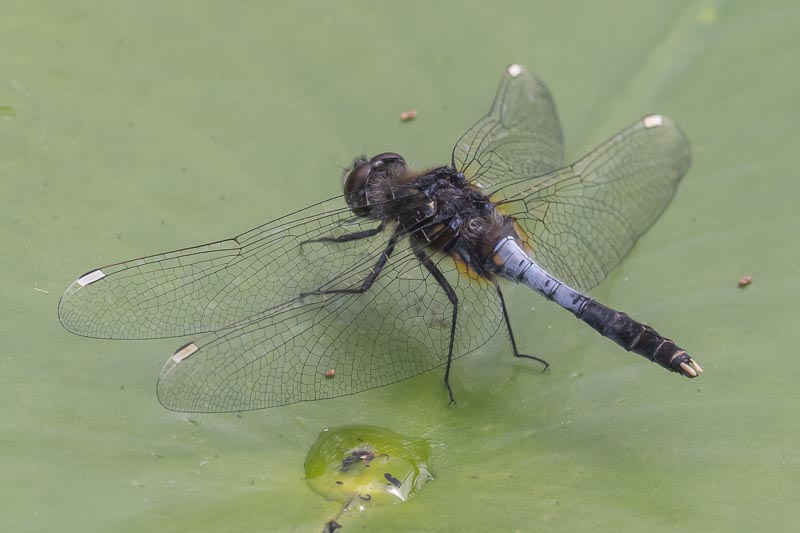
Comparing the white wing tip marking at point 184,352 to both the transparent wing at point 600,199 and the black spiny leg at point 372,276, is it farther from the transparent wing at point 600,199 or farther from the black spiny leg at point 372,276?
the transparent wing at point 600,199

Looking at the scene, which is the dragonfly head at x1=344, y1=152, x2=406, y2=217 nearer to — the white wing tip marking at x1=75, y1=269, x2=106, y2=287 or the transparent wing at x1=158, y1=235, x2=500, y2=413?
the transparent wing at x1=158, y1=235, x2=500, y2=413

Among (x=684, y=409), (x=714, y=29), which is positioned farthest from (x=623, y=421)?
(x=714, y=29)

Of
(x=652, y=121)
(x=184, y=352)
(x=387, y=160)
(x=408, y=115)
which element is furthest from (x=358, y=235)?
(x=652, y=121)

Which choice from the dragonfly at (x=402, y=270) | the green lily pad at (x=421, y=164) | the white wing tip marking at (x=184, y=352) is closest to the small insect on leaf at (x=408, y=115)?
the green lily pad at (x=421, y=164)

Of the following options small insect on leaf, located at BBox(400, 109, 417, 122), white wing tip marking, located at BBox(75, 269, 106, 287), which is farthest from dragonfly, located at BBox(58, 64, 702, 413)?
small insect on leaf, located at BBox(400, 109, 417, 122)


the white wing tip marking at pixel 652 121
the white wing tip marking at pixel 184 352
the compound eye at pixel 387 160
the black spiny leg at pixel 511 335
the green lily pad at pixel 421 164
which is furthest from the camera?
the white wing tip marking at pixel 652 121

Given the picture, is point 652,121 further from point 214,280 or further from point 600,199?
point 214,280
